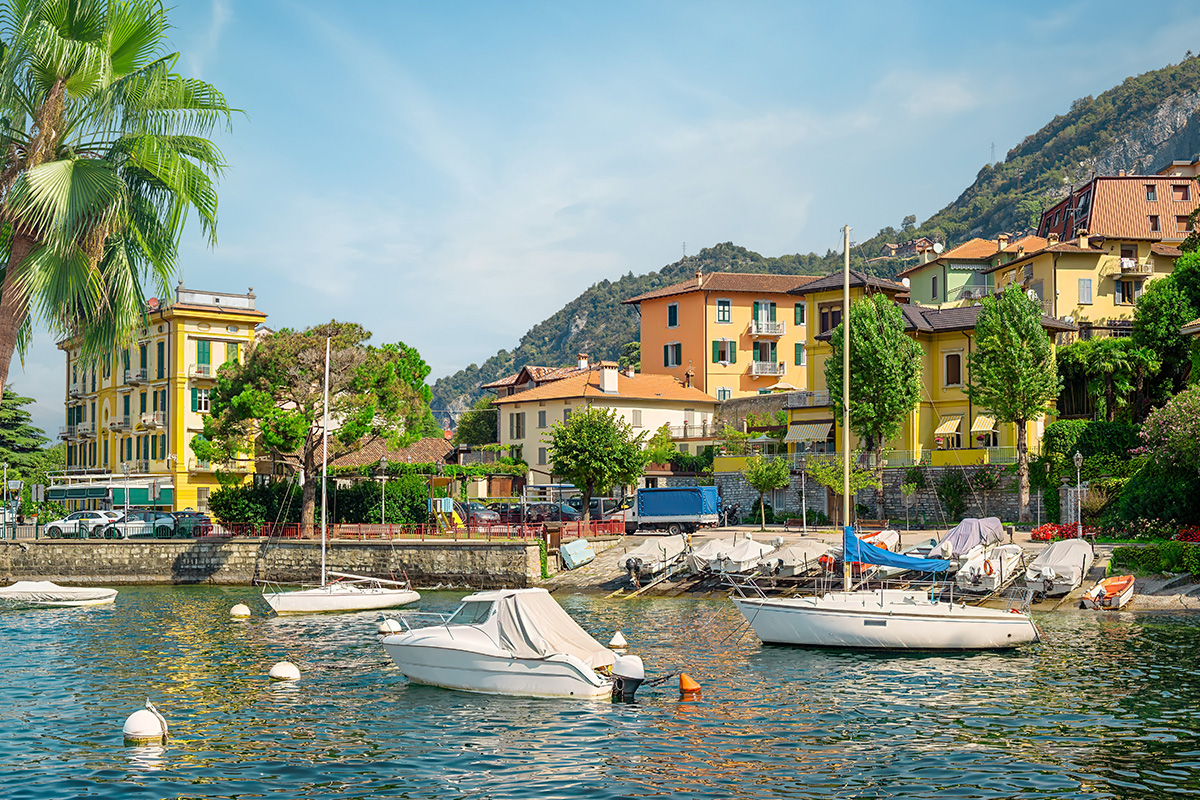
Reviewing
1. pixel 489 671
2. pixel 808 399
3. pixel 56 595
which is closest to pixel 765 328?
pixel 808 399

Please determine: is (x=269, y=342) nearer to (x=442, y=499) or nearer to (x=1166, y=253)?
(x=442, y=499)

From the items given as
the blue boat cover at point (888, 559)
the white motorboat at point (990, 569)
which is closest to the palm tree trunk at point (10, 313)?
the blue boat cover at point (888, 559)

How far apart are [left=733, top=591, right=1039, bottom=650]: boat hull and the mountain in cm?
12653

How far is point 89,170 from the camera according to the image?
9508 millimetres

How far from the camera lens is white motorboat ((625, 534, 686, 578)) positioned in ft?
146

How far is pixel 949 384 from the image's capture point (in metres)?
60.4

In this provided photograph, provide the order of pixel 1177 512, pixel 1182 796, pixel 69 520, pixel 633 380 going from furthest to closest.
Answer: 1. pixel 633 380
2. pixel 69 520
3. pixel 1177 512
4. pixel 1182 796

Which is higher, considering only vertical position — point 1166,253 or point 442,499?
point 1166,253

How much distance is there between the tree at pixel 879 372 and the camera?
182 ft

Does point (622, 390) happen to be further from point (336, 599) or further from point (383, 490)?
point (336, 599)

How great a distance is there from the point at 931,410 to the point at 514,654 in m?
43.9

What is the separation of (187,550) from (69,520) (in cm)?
957

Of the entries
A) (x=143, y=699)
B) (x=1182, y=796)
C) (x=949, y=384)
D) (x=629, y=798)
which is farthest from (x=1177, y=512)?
(x=143, y=699)

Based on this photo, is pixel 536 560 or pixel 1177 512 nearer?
pixel 1177 512
